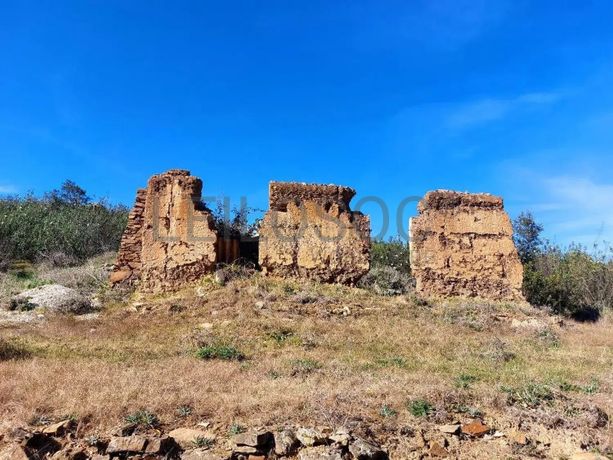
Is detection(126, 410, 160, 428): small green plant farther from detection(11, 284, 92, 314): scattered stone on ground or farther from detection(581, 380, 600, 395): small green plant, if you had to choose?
detection(11, 284, 92, 314): scattered stone on ground

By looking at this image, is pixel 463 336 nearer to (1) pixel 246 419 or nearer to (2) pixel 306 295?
(2) pixel 306 295

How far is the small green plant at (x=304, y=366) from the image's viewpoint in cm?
625

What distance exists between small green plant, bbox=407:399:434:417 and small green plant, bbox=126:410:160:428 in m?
2.39

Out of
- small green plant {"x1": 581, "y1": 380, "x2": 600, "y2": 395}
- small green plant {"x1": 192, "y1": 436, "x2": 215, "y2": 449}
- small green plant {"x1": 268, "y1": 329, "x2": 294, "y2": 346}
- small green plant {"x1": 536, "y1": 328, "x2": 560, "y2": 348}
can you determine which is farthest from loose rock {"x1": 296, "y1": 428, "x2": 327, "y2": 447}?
small green plant {"x1": 536, "y1": 328, "x2": 560, "y2": 348}

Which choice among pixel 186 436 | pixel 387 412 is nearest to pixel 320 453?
pixel 387 412

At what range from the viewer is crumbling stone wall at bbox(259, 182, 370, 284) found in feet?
38.4

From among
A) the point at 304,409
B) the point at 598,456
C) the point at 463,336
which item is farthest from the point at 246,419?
the point at 463,336

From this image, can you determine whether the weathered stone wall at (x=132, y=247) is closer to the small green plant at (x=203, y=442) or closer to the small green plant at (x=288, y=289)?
the small green plant at (x=288, y=289)

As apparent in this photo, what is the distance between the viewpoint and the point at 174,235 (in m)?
11.7

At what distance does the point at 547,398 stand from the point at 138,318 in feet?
24.1

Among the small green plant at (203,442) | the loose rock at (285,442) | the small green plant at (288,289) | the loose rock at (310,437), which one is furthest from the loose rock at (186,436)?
the small green plant at (288,289)

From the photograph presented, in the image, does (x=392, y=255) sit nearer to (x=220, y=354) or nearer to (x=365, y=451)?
(x=220, y=354)

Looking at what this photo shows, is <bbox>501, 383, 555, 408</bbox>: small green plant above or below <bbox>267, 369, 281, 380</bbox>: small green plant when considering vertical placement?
below

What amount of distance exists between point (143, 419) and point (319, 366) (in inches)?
105
